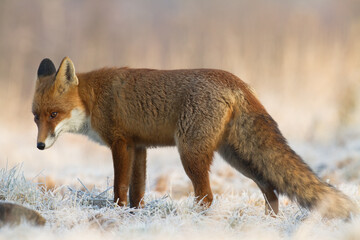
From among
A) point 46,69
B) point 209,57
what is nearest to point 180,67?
point 209,57

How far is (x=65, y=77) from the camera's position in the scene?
5047 millimetres

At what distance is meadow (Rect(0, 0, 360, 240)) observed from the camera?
3.89 m

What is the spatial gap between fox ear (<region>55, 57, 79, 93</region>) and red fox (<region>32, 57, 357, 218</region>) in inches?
0.4

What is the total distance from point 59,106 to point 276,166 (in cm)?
244

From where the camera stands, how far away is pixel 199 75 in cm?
494

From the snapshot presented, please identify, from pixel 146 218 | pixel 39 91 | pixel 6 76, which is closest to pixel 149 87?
pixel 39 91

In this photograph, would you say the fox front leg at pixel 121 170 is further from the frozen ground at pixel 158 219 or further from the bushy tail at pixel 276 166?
the bushy tail at pixel 276 166

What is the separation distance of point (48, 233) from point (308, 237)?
200 centimetres

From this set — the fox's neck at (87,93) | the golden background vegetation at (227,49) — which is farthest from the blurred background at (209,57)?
the fox's neck at (87,93)

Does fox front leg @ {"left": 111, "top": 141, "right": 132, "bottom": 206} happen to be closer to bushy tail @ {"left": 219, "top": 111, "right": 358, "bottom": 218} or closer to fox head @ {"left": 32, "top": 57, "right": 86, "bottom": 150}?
fox head @ {"left": 32, "top": 57, "right": 86, "bottom": 150}

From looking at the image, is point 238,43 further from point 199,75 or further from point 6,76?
point 199,75

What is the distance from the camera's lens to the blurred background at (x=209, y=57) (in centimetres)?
1140

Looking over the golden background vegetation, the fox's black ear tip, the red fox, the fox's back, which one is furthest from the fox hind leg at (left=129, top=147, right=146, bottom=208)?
the golden background vegetation

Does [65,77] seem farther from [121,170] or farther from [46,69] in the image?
[121,170]
